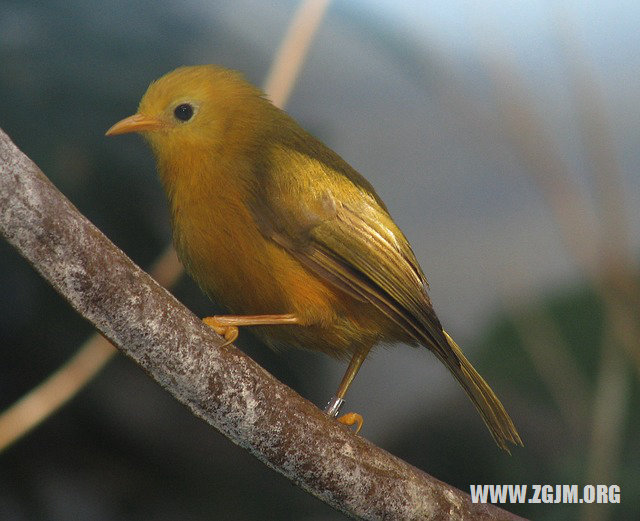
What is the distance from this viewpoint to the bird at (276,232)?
1.62 meters

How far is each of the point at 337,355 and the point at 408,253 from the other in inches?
11.4

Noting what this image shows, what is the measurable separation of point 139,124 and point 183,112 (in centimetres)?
10

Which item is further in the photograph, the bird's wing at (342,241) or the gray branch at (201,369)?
the bird's wing at (342,241)

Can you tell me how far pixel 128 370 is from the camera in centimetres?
257

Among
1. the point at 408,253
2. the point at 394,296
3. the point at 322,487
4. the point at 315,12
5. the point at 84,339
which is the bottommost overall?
the point at 322,487

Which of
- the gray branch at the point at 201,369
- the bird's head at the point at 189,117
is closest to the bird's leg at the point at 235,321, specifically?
the gray branch at the point at 201,369

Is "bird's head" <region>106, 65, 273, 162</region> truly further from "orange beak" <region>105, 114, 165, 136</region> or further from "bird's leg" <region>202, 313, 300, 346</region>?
"bird's leg" <region>202, 313, 300, 346</region>

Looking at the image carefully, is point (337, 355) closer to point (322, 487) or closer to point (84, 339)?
point (322, 487)

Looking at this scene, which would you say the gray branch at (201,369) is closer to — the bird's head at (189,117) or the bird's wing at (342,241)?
the bird's wing at (342,241)

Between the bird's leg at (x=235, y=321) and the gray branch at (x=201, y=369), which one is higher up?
the bird's leg at (x=235, y=321)

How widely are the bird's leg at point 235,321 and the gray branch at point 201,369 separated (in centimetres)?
11

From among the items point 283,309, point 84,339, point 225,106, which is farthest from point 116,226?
point 283,309

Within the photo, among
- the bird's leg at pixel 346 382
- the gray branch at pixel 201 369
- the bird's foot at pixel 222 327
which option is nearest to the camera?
the gray branch at pixel 201 369

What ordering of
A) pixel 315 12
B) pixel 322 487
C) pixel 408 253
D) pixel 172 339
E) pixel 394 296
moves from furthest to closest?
pixel 315 12
pixel 408 253
pixel 394 296
pixel 322 487
pixel 172 339
